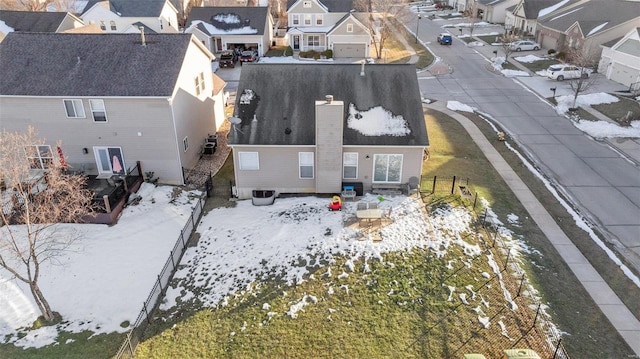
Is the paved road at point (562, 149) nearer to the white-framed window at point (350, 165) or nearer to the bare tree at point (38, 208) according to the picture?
the white-framed window at point (350, 165)

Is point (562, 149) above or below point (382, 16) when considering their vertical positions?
below

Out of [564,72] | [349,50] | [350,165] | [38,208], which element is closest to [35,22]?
[349,50]

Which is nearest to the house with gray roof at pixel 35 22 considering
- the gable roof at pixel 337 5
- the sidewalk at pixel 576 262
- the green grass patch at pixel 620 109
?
the gable roof at pixel 337 5

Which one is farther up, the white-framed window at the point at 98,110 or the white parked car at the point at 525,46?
the white-framed window at the point at 98,110

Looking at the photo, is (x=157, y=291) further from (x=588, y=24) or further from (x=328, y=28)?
(x=588, y=24)

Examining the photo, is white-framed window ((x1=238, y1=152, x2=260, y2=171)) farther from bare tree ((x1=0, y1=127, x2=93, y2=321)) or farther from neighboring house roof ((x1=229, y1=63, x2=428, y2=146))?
bare tree ((x1=0, y1=127, x2=93, y2=321))

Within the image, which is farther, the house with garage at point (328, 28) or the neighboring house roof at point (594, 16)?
the house with garage at point (328, 28)

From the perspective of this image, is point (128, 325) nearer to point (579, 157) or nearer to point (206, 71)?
point (206, 71)
